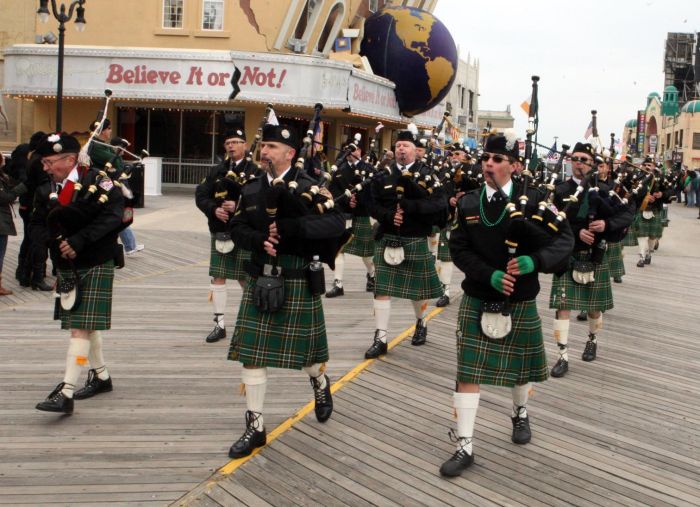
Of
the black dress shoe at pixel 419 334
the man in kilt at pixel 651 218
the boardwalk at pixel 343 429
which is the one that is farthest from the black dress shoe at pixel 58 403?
the man in kilt at pixel 651 218

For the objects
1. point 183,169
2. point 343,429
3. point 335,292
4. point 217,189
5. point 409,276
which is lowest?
point 343,429

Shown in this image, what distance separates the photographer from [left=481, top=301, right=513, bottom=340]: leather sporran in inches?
182

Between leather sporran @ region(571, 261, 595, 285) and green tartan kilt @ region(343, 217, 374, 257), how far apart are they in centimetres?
379

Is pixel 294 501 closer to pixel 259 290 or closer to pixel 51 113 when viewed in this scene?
pixel 259 290

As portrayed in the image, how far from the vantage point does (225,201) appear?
275 inches

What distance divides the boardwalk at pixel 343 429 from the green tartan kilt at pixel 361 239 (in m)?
1.93

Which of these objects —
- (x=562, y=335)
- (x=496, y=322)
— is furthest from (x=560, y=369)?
→ (x=496, y=322)

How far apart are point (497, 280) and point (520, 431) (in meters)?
1.20

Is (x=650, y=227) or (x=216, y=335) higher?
(x=650, y=227)

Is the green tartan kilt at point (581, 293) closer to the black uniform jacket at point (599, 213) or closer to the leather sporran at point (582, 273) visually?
the leather sporran at point (582, 273)

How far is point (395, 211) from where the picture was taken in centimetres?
710

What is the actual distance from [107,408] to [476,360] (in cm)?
258

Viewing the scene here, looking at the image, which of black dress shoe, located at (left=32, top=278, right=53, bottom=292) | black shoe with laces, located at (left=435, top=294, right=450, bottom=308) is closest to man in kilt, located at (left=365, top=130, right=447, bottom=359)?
black shoe with laces, located at (left=435, top=294, right=450, bottom=308)

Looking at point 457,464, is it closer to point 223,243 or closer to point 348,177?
point 223,243
